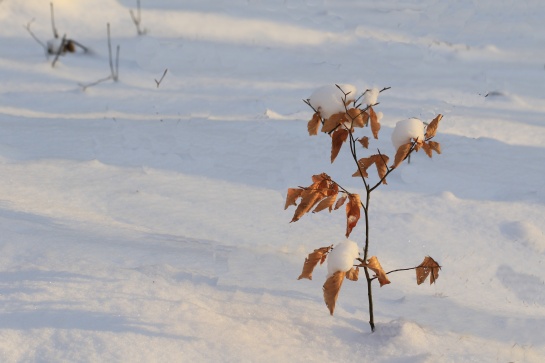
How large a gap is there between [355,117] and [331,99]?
3.5 inches

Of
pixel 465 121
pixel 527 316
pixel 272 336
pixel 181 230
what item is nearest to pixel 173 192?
pixel 181 230

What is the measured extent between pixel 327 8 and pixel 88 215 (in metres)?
4.53

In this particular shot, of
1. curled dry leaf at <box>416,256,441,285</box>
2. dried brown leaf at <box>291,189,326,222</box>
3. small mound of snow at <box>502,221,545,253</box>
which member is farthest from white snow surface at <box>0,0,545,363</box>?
dried brown leaf at <box>291,189,326,222</box>

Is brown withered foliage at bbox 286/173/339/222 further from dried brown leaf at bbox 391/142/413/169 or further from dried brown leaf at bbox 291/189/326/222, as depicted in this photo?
dried brown leaf at bbox 391/142/413/169

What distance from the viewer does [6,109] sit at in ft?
15.4

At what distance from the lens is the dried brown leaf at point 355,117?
85.4 inches

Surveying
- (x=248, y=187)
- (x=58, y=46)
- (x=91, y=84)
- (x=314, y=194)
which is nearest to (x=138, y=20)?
(x=58, y=46)

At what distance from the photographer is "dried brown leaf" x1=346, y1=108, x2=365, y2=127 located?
7.11ft

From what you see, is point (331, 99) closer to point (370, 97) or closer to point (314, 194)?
point (370, 97)

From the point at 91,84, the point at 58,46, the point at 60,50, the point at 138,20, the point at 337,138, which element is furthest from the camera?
the point at 138,20

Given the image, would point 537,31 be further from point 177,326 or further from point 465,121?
point 177,326

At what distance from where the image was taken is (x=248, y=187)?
3.66 meters

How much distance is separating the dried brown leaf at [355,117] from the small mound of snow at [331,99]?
3 cm

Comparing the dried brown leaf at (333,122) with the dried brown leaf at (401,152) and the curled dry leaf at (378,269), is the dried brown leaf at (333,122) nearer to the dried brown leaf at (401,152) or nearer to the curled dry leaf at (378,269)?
the dried brown leaf at (401,152)
